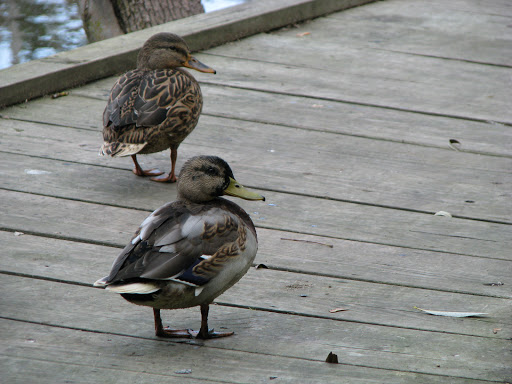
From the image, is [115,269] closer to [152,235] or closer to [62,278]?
[152,235]

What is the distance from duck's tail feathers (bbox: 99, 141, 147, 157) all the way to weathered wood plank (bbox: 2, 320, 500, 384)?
4.27 feet

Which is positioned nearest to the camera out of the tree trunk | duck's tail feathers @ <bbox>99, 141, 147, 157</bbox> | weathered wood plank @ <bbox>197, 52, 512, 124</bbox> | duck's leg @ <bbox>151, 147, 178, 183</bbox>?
duck's tail feathers @ <bbox>99, 141, 147, 157</bbox>

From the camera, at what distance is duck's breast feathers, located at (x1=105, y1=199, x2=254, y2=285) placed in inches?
92.7

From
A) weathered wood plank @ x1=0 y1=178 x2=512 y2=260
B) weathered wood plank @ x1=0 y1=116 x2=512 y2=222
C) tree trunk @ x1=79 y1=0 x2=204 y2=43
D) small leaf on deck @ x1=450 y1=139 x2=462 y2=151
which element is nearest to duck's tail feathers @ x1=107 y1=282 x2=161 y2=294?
weathered wood plank @ x1=0 y1=178 x2=512 y2=260

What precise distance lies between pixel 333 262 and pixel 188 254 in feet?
2.74

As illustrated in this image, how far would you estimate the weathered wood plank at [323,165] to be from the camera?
3.71 metres

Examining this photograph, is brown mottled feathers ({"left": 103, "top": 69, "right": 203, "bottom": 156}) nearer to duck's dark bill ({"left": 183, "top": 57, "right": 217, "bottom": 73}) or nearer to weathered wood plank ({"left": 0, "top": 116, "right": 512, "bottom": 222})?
weathered wood plank ({"left": 0, "top": 116, "right": 512, "bottom": 222})

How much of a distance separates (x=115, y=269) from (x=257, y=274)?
0.76 metres

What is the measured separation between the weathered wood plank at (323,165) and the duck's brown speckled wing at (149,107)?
243 millimetres

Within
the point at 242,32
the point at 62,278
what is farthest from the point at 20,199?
the point at 242,32

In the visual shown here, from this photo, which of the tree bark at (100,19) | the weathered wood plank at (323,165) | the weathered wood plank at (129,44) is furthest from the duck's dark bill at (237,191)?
the tree bark at (100,19)

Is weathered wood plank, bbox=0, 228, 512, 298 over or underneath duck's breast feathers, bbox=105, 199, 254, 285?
underneath

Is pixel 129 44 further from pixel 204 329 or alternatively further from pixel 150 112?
pixel 204 329

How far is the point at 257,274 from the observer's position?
300 cm
